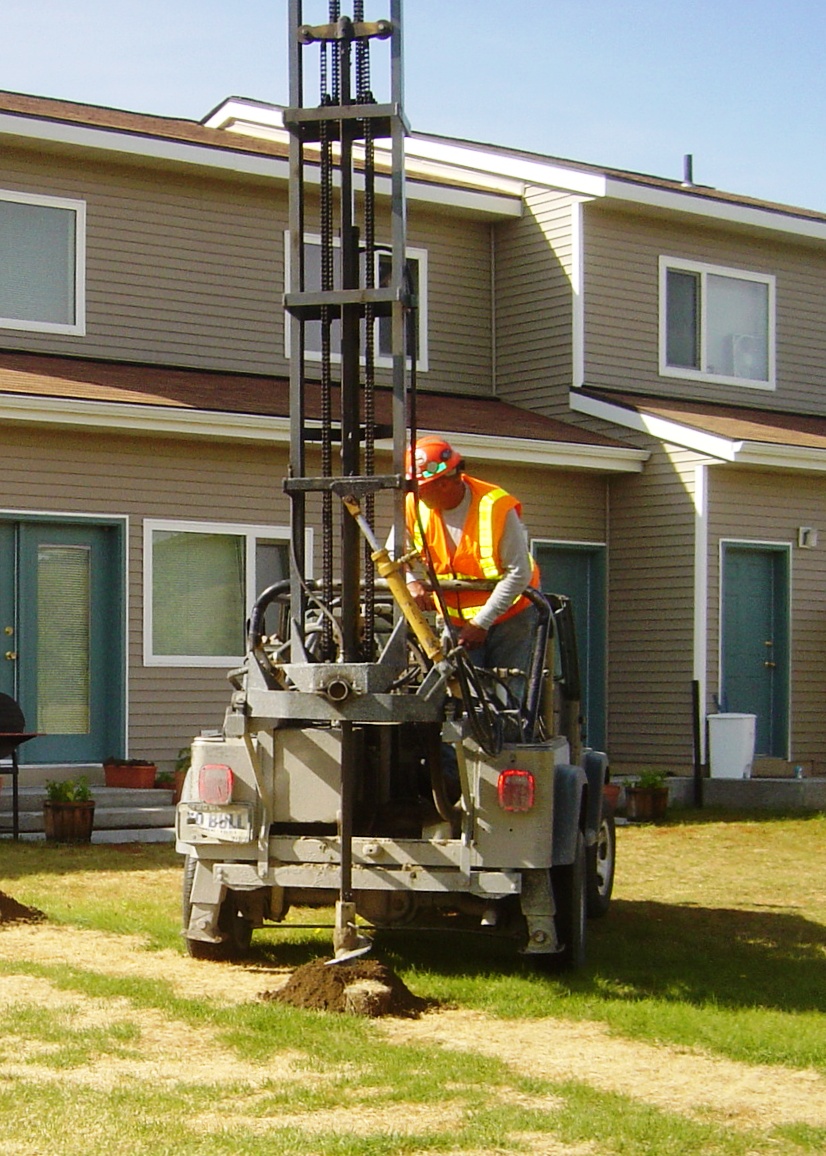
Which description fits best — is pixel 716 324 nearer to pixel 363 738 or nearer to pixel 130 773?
pixel 130 773

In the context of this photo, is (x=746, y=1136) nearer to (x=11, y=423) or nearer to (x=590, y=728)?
(x=11, y=423)

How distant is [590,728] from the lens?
18781 millimetres

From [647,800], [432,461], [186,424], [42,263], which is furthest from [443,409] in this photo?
[432,461]

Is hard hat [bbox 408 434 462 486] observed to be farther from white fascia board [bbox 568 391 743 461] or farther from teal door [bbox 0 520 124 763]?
white fascia board [bbox 568 391 743 461]

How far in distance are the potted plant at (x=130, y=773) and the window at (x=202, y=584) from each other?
115cm

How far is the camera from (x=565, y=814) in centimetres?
779

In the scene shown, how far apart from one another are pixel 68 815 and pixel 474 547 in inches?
238

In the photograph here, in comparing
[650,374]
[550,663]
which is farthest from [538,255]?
[550,663]

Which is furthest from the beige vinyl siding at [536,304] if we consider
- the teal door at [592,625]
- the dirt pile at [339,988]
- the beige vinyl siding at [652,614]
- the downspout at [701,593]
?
the dirt pile at [339,988]

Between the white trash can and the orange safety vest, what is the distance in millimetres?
9681

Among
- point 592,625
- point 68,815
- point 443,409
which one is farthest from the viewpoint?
point 592,625

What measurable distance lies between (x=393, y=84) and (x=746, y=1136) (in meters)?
4.70

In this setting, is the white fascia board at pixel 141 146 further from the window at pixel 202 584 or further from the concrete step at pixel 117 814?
the concrete step at pixel 117 814

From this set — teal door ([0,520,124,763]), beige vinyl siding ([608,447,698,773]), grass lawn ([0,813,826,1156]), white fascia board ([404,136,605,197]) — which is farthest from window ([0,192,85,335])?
grass lawn ([0,813,826,1156])
